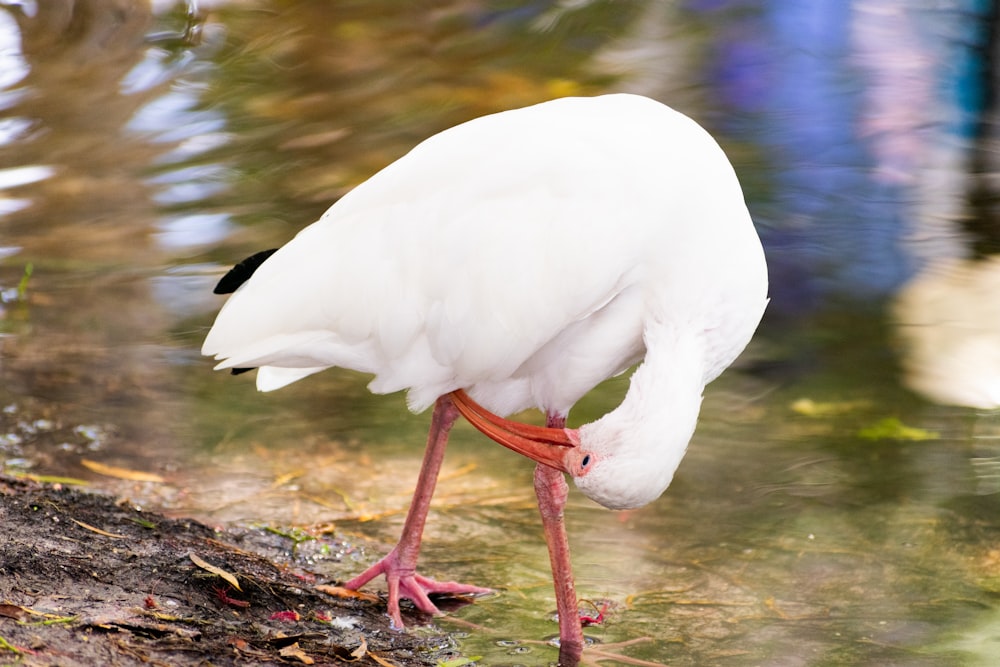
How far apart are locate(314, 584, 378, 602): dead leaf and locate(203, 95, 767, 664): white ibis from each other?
0.11 meters

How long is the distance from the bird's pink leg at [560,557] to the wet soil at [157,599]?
365 mm

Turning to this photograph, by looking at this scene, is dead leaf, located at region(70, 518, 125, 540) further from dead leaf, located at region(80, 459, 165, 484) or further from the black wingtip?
dead leaf, located at region(80, 459, 165, 484)

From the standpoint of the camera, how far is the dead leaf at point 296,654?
323 centimetres

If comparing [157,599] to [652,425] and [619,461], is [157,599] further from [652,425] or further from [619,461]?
[652,425]

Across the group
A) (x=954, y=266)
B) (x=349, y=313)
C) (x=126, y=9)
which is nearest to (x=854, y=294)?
(x=954, y=266)

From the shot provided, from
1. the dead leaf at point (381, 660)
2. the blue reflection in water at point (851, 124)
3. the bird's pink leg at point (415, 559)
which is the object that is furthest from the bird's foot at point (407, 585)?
the blue reflection in water at point (851, 124)

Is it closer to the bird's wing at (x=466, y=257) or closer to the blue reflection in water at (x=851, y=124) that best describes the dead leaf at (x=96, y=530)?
the bird's wing at (x=466, y=257)

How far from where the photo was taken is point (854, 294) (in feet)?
23.3

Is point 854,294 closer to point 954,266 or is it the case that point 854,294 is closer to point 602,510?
point 954,266

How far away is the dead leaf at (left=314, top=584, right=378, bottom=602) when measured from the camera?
4074mm

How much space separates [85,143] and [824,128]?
215 inches

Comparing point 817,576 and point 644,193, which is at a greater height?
point 644,193

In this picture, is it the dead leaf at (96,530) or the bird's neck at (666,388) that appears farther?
the dead leaf at (96,530)

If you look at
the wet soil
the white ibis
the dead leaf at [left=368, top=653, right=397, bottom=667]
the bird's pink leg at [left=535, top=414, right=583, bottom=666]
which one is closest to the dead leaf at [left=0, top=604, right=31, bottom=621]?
the wet soil
